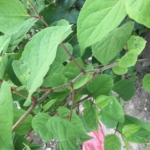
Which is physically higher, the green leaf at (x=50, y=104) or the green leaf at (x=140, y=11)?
the green leaf at (x=140, y=11)

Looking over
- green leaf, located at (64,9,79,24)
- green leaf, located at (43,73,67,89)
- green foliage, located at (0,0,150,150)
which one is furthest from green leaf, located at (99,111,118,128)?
green leaf, located at (64,9,79,24)

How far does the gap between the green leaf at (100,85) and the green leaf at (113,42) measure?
0.08 m

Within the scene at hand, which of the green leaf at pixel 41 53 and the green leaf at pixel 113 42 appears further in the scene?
the green leaf at pixel 113 42

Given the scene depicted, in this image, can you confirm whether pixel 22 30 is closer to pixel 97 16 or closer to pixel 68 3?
pixel 97 16

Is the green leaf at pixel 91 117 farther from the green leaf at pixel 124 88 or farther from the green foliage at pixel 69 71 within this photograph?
the green leaf at pixel 124 88

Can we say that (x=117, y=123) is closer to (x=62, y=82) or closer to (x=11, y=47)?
(x=62, y=82)

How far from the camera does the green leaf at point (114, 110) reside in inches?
21.9

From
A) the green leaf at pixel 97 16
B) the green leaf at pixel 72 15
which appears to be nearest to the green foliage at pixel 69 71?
the green leaf at pixel 97 16

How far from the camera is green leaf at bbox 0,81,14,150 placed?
0.34m

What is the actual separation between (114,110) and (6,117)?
26 centimetres

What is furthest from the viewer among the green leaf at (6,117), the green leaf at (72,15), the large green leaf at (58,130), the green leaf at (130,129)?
the green leaf at (72,15)

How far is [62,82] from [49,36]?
21 centimetres

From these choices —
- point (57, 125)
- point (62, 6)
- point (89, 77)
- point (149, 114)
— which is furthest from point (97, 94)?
point (149, 114)

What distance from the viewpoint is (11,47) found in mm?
657
